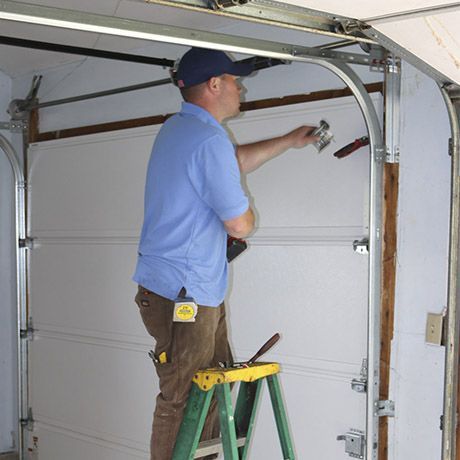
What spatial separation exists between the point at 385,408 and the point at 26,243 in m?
3.02

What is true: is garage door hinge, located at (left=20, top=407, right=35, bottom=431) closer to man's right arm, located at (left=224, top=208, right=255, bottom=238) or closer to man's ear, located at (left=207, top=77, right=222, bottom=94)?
man's right arm, located at (left=224, top=208, right=255, bottom=238)

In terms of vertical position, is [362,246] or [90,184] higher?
[90,184]

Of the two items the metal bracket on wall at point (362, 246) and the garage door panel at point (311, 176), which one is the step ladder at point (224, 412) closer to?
the metal bracket on wall at point (362, 246)

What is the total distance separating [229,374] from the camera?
287cm

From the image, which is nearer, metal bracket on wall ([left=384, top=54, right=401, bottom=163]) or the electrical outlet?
the electrical outlet

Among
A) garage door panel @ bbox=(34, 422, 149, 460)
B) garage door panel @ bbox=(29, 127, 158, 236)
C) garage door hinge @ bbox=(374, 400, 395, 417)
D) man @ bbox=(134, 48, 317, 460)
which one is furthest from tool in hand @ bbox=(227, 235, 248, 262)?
garage door panel @ bbox=(34, 422, 149, 460)

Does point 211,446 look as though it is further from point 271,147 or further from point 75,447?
point 75,447

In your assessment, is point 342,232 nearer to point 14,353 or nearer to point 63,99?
point 63,99

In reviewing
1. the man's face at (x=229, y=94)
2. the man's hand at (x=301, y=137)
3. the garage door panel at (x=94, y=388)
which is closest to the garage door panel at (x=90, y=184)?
the garage door panel at (x=94, y=388)

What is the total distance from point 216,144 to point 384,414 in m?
1.56

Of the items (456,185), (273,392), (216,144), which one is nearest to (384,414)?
(273,392)

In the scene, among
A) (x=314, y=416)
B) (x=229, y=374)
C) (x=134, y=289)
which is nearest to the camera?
(x=229, y=374)

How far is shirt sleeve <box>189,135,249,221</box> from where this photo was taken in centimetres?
294

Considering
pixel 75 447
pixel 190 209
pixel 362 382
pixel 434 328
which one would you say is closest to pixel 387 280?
pixel 434 328
